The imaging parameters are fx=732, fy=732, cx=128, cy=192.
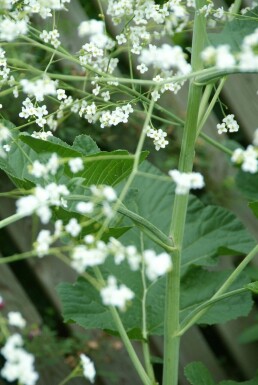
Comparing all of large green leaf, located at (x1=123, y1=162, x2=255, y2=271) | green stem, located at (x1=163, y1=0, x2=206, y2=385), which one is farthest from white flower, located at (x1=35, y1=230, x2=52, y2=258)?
large green leaf, located at (x1=123, y1=162, x2=255, y2=271)

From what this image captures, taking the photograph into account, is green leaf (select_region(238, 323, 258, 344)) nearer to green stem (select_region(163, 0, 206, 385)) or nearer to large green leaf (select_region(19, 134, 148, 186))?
green stem (select_region(163, 0, 206, 385))

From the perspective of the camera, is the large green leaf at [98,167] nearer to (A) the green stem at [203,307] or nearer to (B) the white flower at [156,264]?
(A) the green stem at [203,307]

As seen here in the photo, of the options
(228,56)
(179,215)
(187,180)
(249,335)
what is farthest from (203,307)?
(249,335)

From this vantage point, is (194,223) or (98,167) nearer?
(98,167)

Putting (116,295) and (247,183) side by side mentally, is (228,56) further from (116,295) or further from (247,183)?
(247,183)

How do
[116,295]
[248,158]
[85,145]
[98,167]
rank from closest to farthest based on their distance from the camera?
[116,295] → [248,158] → [98,167] → [85,145]

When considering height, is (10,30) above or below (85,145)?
below

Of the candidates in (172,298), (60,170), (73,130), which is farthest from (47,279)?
(60,170)

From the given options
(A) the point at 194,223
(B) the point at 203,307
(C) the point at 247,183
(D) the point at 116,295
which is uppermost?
(C) the point at 247,183
